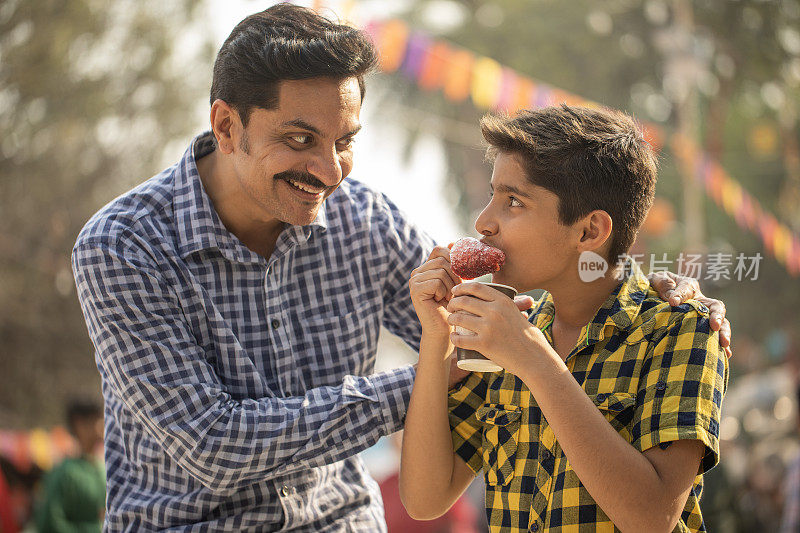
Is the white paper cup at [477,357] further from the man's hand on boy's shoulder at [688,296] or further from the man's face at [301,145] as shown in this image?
the man's face at [301,145]

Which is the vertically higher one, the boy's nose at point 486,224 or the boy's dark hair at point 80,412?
the boy's nose at point 486,224

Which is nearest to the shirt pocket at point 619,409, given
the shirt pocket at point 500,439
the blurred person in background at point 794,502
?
the shirt pocket at point 500,439

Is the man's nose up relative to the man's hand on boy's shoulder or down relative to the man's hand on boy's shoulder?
up

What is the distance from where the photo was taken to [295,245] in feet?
10.6

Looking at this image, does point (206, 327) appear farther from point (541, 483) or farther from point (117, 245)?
point (541, 483)

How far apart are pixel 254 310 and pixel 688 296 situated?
4.86 feet

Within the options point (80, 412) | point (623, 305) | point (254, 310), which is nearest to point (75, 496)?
point (80, 412)

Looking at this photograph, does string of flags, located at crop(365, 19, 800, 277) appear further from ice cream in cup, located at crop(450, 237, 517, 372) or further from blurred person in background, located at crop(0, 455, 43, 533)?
ice cream in cup, located at crop(450, 237, 517, 372)

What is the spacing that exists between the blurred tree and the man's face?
12.3 meters

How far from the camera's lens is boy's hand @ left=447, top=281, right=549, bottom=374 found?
7.93 ft

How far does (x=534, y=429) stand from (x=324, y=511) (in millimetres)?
864

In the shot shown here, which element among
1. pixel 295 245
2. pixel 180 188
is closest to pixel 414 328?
pixel 295 245

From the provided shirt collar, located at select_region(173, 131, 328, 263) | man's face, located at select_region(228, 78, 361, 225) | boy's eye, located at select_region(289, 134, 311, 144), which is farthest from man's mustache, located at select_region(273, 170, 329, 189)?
shirt collar, located at select_region(173, 131, 328, 263)

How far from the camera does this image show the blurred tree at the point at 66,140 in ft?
48.8
